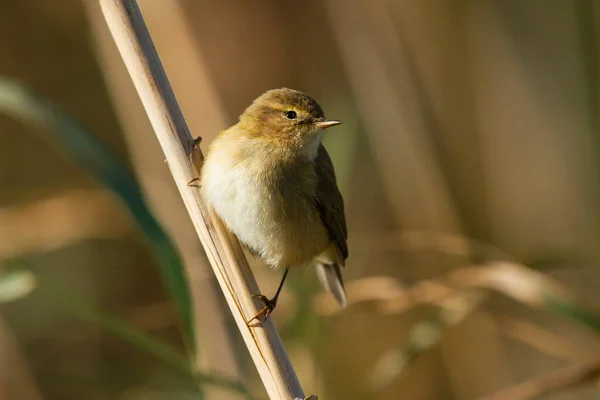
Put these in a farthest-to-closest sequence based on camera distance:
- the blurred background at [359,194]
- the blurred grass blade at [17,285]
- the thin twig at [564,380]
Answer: the blurred background at [359,194], the thin twig at [564,380], the blurred grass blade at [17,285]

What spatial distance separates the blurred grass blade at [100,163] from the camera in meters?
2.02

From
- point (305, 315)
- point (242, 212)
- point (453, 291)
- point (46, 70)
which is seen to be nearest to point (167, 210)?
point (242, 212)

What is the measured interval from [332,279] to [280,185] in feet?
1.86

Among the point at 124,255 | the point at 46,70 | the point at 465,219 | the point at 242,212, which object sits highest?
the point at 46,70

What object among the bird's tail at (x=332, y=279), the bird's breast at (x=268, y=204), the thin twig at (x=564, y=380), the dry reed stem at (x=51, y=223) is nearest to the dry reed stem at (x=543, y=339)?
the thin twig at (x=564, y=380)

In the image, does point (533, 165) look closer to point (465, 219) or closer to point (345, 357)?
point (465, 219)

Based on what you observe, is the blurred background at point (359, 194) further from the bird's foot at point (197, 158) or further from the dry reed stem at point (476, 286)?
the bird's foot at point (197, 158)

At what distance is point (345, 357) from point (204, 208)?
8.68 feet

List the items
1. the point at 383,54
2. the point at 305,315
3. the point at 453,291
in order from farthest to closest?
the point at 383,54 < the point at 453,291 < the point at 305,315

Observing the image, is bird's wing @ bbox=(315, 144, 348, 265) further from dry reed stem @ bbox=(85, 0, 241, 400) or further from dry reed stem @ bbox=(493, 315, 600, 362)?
dry reed stem @ bbox=(493, 315, 600, 362)

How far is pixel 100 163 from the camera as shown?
6.95 ft

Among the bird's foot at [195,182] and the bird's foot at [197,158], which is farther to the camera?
the bird's foot at [197,158]

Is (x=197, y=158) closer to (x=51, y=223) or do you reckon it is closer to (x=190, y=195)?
(x=190, y=195)

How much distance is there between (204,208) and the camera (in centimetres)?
224
